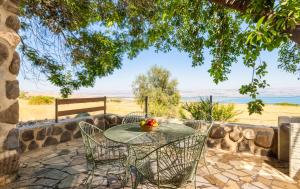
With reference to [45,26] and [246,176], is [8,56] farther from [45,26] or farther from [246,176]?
[246,176]

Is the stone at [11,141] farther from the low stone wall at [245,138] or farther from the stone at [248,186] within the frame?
the stone at [248,186]

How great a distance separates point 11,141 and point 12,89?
758mm

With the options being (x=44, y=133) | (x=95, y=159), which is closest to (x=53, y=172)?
(x=95, y=159)

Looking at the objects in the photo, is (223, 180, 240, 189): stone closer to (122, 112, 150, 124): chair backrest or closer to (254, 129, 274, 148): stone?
(254, 129, 274, 148): stone

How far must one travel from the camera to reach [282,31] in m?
1.18

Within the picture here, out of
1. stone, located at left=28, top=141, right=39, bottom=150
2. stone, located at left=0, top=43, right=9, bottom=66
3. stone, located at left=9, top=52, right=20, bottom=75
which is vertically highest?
stone, located at left=0, top=43, right=9, bottom=66

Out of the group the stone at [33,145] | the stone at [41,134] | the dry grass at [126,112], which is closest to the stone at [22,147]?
the stone at [33,145]

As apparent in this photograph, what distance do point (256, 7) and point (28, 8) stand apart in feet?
14.1

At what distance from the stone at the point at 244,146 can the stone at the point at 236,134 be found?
0.11 metres

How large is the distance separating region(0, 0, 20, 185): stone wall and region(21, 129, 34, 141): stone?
121 cm

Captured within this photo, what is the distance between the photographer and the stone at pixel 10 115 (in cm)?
304

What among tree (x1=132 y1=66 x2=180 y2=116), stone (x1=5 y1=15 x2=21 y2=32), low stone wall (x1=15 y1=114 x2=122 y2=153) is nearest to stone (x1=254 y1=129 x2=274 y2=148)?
low stone wall (x1=15 y1=114 x2=122 y2=153)

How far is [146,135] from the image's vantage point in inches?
121

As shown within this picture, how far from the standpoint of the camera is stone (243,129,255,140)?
14.6 feet
